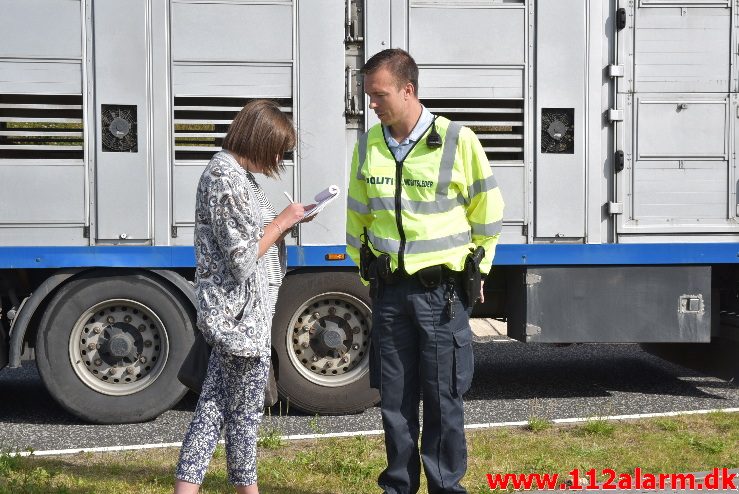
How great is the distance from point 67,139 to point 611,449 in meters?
3.77

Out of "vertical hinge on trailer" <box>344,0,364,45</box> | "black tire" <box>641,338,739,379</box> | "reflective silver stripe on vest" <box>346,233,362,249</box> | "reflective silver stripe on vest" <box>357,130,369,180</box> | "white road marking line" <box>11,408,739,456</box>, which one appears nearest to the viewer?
"reflective silver stripe on vest" <box>357,130,369,180</box>

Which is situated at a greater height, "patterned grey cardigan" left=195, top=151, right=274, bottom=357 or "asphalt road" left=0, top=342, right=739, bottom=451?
"patterned grey cardigan" left=195, top=151, right=274, bottom=357

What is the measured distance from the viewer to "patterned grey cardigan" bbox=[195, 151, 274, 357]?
13.6 feet

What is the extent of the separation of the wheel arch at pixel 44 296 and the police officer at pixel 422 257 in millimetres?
2769

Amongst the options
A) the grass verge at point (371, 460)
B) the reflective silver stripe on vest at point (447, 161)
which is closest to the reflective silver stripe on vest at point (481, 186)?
the reflective silver stripe on vest at point (447, 161)

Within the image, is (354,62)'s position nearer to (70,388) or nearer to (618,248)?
(618,248)

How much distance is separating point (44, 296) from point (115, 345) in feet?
1.76

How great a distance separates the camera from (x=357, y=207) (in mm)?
4770

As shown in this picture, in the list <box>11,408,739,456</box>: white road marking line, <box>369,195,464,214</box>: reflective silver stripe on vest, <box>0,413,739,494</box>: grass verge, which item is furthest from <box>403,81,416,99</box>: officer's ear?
<box>11,408,739,456</box>: white road marking line

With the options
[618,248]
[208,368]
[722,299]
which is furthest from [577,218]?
[208,368]

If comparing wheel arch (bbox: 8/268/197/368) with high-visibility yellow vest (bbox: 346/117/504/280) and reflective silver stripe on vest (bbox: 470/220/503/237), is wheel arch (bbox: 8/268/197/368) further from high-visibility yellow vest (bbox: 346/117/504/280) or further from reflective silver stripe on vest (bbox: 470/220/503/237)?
reflective silver stripe on vest (bbox: 470/220/503/237)

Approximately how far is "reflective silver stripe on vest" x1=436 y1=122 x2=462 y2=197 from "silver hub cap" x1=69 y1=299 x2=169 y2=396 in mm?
3165

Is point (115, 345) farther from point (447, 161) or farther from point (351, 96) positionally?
point (447, 161)

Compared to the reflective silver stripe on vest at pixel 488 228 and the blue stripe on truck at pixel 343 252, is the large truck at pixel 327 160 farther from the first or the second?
the reflective silver stripe on vest at pixel 488 228
